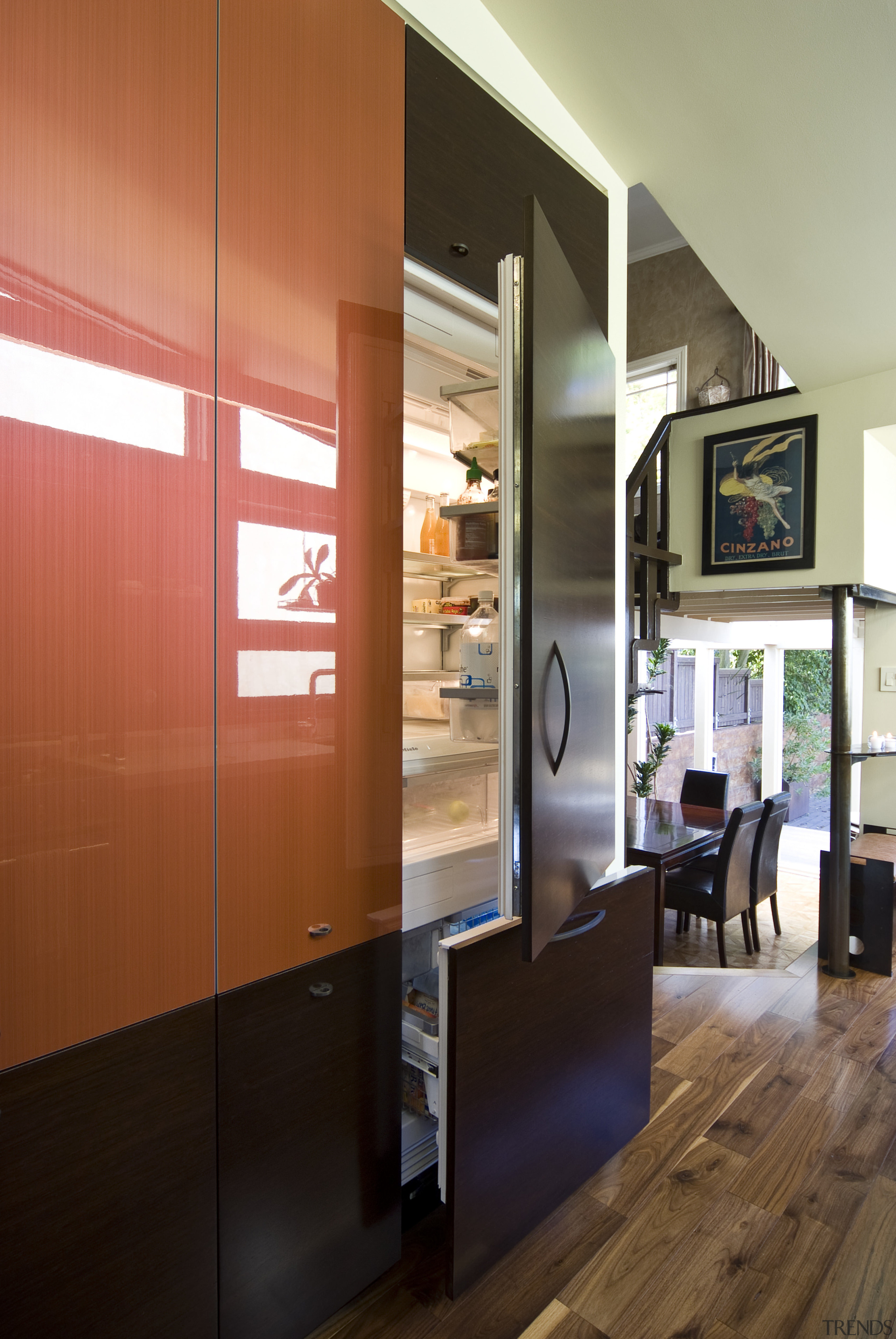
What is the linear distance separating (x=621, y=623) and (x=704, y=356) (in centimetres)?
375

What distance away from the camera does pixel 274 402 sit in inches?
48.1

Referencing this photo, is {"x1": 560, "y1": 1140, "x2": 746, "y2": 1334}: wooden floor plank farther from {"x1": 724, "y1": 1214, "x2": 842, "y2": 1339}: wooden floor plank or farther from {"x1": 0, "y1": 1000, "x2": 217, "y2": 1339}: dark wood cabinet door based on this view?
{"x1": 0, "y1": 1000, "x2": 217, "y2": 1339}: dark wood cabinet door

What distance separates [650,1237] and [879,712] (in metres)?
3.04

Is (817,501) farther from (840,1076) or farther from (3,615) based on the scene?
(3,615)

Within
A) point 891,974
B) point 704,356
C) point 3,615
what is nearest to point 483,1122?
point 3,615

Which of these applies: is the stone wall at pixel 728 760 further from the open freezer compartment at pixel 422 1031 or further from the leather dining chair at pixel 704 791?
the open freezer compartment at pixel 422 1031

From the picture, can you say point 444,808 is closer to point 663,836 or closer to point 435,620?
point 435,620

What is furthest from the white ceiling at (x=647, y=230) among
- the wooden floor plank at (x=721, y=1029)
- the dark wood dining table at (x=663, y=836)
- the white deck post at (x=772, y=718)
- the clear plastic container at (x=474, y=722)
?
the wooden floor plank at (x=721, y=1029)

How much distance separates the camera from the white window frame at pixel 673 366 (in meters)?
5.20

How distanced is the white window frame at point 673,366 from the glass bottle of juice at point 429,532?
3.92 metres

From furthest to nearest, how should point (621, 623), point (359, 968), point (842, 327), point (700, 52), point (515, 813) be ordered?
1. point (842, 327)
2. point (621, 623)
3. point (700, 52)
4. point (359, 968)
5. point (515, 813)

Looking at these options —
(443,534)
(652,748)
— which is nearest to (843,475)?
(443,534)

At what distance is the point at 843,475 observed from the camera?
3.25 metres

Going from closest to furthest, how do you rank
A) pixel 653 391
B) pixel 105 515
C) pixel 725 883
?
pixel 105 515, pixel 725 883, pixel 653 391
